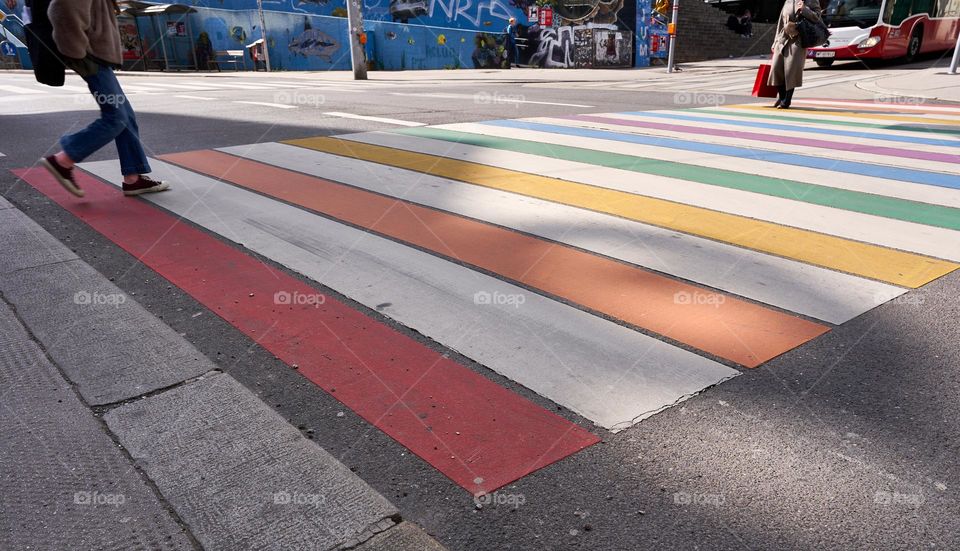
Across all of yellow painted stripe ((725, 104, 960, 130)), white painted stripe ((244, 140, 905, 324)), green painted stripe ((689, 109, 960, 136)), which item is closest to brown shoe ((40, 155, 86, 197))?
white painted stripe ((244, 140, 905, 324))

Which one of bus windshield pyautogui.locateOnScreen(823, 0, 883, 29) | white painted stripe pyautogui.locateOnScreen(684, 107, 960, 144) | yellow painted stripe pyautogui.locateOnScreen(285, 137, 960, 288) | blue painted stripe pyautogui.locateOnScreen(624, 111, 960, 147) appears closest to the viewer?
yellow painted stripe pyautogui.locateOnScreen(285, 137, 960, 288)

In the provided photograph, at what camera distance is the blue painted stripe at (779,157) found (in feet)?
19.3

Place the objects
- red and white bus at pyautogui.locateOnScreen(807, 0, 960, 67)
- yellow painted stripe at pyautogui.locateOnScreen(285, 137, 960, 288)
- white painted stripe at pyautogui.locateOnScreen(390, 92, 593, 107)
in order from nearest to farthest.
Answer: yellow painted stripe at pyautogui.locateOnScreen(285, 137, 960, 288)
white painted stripe at pyautogui.locateOnScreen(390, 92, 593, 107)
red and white bus at pyautogui.locateOnScreen(807, 0, 960, 67)

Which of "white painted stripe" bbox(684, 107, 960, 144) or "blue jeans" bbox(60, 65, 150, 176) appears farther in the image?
"white painted stripe" bbox(684, 107, 960, 144)

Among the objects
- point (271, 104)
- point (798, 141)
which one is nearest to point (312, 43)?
point (271, 104)

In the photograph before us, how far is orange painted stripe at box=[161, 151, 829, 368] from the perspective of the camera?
9.39 ft

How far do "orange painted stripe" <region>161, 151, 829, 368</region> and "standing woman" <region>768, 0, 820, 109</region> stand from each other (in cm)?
735

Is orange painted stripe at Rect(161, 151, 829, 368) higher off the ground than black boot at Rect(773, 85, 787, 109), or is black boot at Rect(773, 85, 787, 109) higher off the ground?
orange painted stripe at Rect(161, 151, 829, 368)

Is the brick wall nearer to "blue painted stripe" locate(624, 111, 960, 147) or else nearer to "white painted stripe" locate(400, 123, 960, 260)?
"blue painted stripe" locate(624, 111, 960, 147)

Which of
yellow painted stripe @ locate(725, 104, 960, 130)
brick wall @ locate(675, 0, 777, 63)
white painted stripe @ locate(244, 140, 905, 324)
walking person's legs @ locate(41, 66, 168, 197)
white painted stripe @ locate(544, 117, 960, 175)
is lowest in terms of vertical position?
brick wall @ locate(675, 0, 777, 63)

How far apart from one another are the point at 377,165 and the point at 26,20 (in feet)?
9.40

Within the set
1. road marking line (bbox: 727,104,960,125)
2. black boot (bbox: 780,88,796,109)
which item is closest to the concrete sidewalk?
road marking line (bbox: 727,104,960,125)

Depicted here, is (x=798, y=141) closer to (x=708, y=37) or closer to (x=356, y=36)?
(x=356, y=36)

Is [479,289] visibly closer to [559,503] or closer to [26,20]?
[559,503]
